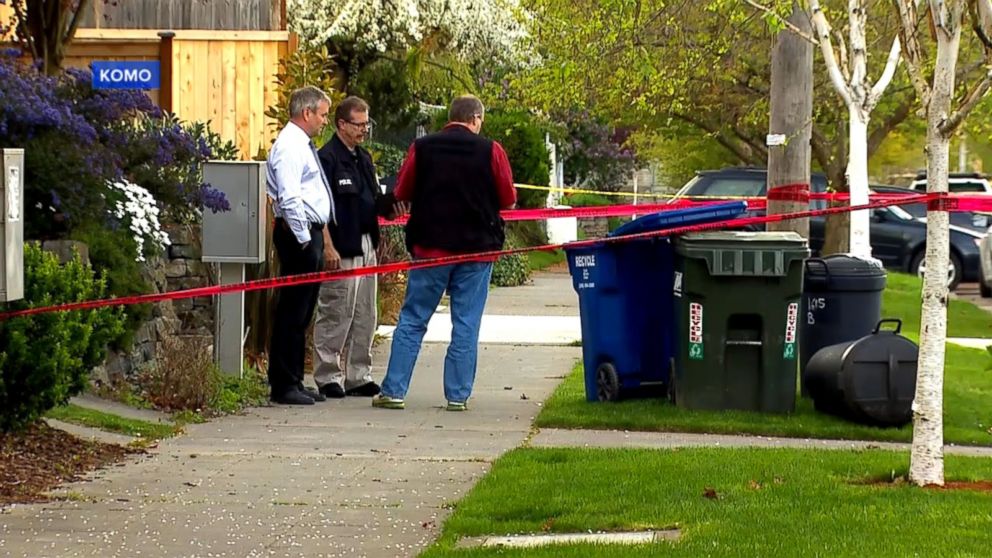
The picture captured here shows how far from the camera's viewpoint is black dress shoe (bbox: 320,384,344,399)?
1059 centimetres

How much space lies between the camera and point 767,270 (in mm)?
9391

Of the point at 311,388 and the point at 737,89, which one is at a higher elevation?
the point at 737,89

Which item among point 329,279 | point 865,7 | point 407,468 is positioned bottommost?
point 407,468

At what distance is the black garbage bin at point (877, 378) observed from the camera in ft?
Result: 30.2

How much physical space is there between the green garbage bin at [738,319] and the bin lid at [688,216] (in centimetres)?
10

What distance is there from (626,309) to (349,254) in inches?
69.7

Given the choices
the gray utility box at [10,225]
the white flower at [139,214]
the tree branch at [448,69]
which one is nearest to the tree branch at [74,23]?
the white flower at [139,214]

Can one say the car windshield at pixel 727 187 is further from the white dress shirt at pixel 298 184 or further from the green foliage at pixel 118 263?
the green foliage at pixel 118 263

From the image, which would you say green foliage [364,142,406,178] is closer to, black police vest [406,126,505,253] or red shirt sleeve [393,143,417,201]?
red shirt sleeve [393,143,417,201]

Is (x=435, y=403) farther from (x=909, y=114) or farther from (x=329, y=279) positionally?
(x=909, y=114)

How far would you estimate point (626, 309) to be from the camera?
10023mm

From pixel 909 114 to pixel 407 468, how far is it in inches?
813

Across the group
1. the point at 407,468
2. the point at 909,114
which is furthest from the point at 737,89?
the point at 407,468

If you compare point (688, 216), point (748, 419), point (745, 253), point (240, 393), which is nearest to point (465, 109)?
point (688, 216)
